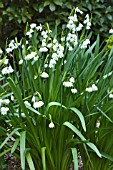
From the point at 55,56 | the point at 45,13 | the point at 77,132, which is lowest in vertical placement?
the point at 77,132

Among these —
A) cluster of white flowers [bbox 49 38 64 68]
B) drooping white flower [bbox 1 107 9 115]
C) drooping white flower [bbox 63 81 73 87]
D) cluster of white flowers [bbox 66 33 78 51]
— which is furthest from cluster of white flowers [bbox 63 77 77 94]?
cluster of white flowers [bbox 66 33 78 51]

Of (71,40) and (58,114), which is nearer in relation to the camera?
(58,114)

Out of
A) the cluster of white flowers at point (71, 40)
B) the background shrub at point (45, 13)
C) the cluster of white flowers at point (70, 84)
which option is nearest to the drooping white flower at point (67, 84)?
the cluster of white flowers at point (70, 84)

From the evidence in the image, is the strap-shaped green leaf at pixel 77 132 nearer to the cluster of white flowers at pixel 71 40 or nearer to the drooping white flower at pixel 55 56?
the drooping white flower at pixel 55 56

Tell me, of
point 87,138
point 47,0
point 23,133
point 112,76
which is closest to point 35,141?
point 23,133

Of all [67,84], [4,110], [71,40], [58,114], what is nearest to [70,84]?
[67,84]

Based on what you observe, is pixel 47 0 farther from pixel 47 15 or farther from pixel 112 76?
pixel 112 76

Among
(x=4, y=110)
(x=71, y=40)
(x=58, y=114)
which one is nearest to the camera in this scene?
(x=4, y=110)

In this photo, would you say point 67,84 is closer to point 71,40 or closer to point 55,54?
point 55,54

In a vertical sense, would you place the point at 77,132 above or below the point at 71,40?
below
